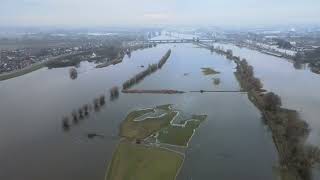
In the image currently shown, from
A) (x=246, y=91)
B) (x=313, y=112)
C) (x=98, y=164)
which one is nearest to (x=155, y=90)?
(x=246, y=91)

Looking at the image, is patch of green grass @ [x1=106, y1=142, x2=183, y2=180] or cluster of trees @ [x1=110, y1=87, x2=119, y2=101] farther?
cluster of trees @ [x1=110, y1=87, x2=119, y2=101]

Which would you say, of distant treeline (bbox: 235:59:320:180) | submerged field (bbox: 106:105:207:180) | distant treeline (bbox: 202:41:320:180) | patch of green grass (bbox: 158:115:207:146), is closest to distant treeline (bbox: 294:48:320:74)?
distant treeline (bbox: 202:41:320:180)


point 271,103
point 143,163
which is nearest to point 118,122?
point 143,163

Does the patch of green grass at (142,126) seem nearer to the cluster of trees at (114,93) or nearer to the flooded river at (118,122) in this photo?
the flooded river at (118,122)

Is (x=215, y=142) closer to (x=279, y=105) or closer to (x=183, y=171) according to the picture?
(x=183, y=171)

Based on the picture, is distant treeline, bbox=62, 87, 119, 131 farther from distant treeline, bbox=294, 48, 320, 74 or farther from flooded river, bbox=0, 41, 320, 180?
distant treeline, bbox=294, 48, 320, 74

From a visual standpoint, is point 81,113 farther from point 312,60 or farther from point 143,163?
point 312,60

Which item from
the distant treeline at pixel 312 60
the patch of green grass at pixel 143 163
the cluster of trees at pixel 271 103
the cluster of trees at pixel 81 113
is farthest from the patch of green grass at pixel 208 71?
the patch of green grass at pixel 143 163
